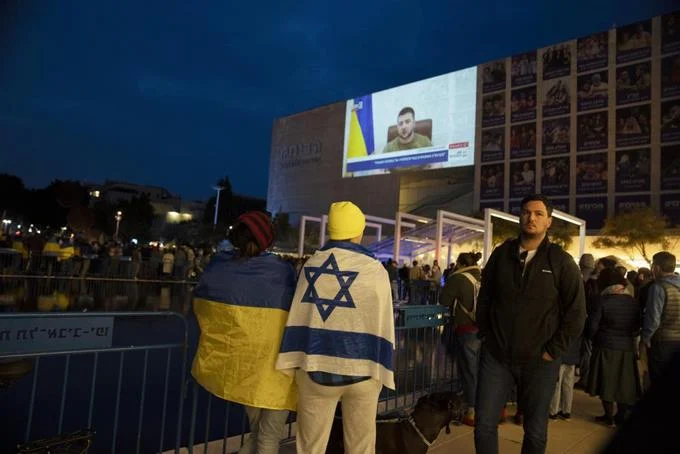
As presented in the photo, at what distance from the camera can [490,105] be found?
1661 inches

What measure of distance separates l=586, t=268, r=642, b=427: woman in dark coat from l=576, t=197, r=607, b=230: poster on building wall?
3401 centimetres

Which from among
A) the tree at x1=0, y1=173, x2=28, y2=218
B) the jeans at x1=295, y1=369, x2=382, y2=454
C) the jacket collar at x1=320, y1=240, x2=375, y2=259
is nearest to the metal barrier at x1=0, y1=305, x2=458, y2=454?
the jeans at x1=295, y1=369, x2=382, y2=454

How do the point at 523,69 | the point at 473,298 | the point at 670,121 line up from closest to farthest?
the point at 473,298 → the point at 670,121 → the point at 523,69

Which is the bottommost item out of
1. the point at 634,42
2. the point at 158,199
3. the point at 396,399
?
the point at 396,399

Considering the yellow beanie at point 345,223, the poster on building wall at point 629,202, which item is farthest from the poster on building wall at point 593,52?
the yellow beanie at point 345,223

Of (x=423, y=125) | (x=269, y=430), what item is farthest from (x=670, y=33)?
(x=269, y=430)

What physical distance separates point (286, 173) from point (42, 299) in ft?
159

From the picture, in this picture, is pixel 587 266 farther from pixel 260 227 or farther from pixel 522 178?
pixel 522 178

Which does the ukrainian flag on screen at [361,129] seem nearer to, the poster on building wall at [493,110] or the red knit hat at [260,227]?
the poster on building wall at [493,110]

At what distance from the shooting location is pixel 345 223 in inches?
104

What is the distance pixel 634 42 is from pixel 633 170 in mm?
9385

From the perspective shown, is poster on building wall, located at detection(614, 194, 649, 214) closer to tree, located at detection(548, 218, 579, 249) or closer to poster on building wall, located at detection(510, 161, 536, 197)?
tree, located at detection(548, 218, 579, 249)

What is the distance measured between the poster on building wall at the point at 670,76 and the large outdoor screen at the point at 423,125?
45.4ft

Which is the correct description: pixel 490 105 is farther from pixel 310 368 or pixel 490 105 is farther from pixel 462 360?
pixel 310 368
